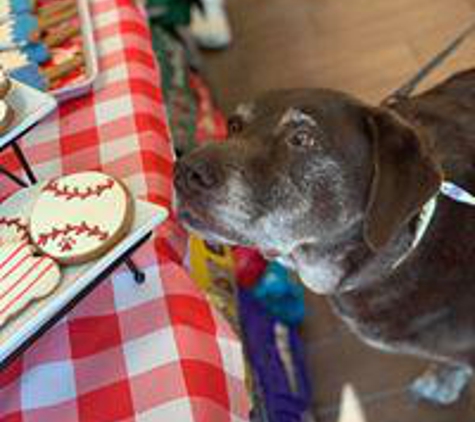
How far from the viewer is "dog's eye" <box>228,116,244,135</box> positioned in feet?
3.00

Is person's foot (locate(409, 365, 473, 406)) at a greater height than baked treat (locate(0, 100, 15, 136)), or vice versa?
baked treat (locate(0, 100, 15, 136))

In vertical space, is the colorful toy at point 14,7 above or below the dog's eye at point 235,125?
above

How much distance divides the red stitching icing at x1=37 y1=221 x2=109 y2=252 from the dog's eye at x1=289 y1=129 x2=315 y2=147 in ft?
0.85

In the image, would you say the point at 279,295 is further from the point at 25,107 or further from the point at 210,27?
the point at 210,27

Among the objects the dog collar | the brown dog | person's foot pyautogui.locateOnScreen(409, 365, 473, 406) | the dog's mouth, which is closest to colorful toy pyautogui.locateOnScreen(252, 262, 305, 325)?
person's foot pyautogui.locateOnScreen(409, 365, 473, 406)

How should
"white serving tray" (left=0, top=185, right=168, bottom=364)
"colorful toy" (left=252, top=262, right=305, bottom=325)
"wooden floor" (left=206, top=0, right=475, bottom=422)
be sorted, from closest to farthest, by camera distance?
"white serving tray" (left=0, top=185, right=168, bottom=364)
"colorful toy" (left=252, top=262, right=305, bottom=325)
"wooden floor" (left=206, top=0, right=475, bottom=422)

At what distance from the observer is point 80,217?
0.73m

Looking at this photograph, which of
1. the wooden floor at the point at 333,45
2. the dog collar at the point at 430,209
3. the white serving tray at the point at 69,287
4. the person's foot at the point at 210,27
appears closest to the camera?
the white serving tray at the point at 69,287

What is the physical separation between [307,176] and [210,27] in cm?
166

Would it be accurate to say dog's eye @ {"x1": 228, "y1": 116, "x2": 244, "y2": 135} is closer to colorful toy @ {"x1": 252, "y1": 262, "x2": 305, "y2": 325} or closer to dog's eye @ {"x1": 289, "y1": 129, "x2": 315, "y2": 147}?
dog's eye @ {"x1": 289, "y1": 129, "x2": 315, "y2": 147}

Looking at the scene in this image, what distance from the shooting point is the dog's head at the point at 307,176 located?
2.63 ft

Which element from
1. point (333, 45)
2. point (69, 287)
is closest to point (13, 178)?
point (69, 287)

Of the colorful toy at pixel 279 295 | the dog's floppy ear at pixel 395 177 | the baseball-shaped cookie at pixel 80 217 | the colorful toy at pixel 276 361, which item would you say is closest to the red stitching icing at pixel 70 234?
the baseball-shaped cookie at pixel 80 217

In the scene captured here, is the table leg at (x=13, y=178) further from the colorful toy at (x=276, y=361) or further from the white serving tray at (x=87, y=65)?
the colorful toy at (x=276, y=361)
